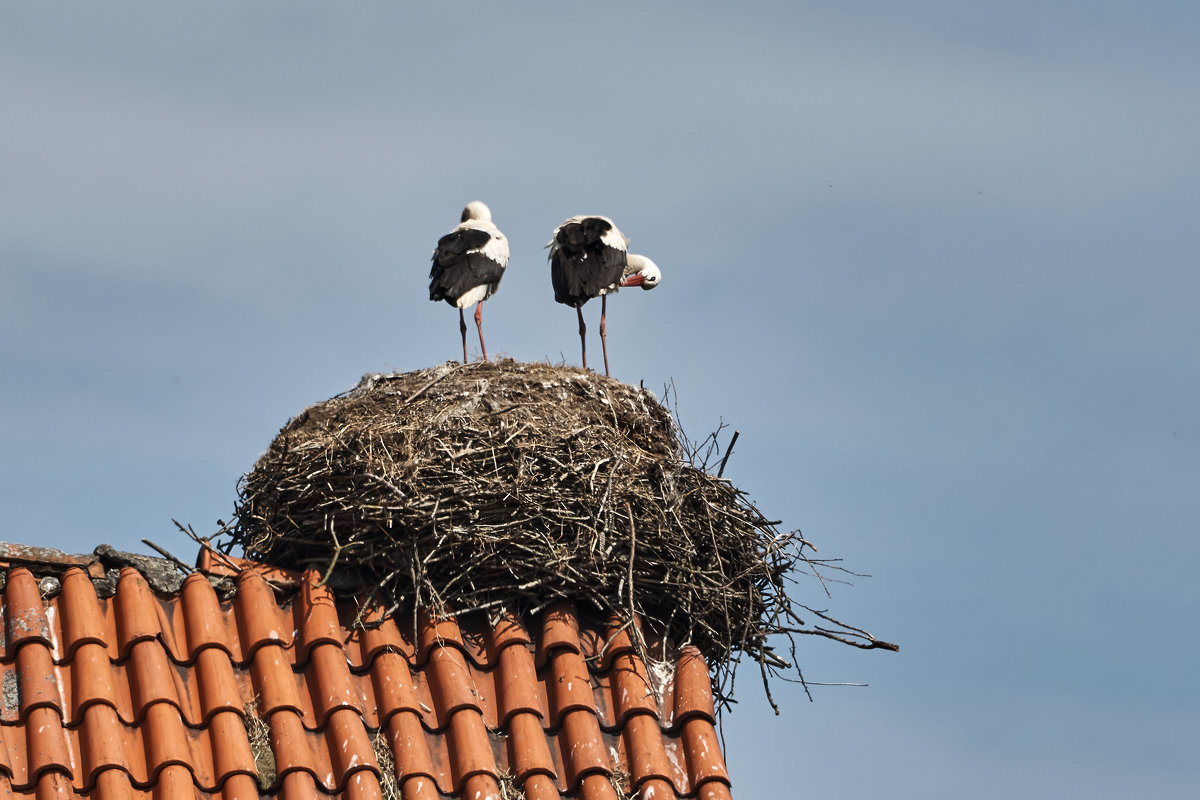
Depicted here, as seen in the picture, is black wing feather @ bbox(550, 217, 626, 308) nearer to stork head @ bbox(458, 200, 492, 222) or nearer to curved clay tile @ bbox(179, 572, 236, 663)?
stork head @ bbox(458, 200, 492, 222)

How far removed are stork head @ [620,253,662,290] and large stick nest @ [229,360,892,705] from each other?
6.32 metres

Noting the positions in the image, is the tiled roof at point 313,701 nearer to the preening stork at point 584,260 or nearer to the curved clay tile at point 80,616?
the curved clay tile at point 80,616

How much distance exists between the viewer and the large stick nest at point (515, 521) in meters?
6.49

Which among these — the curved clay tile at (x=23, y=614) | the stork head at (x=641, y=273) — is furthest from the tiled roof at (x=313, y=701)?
the stork head at (x=641, y=273)

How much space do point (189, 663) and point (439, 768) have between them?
1.07m

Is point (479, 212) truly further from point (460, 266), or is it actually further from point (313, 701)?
point (313, 701)

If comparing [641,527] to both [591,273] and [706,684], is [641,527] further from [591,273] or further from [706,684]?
[591,273]

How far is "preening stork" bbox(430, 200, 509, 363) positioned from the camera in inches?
453

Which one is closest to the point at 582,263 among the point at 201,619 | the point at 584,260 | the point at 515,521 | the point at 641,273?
the point at 584,260

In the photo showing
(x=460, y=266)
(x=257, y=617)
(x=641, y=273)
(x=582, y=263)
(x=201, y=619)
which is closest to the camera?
(x=201, y=619)

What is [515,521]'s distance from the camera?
654 cm

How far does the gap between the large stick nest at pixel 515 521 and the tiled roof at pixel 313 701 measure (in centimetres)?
20

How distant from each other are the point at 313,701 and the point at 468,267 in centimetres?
609

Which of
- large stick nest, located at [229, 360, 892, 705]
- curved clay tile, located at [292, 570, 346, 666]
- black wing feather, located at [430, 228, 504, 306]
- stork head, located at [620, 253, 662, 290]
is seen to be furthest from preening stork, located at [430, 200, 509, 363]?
curved clay tile, located at [292, 570, 346, 666]
